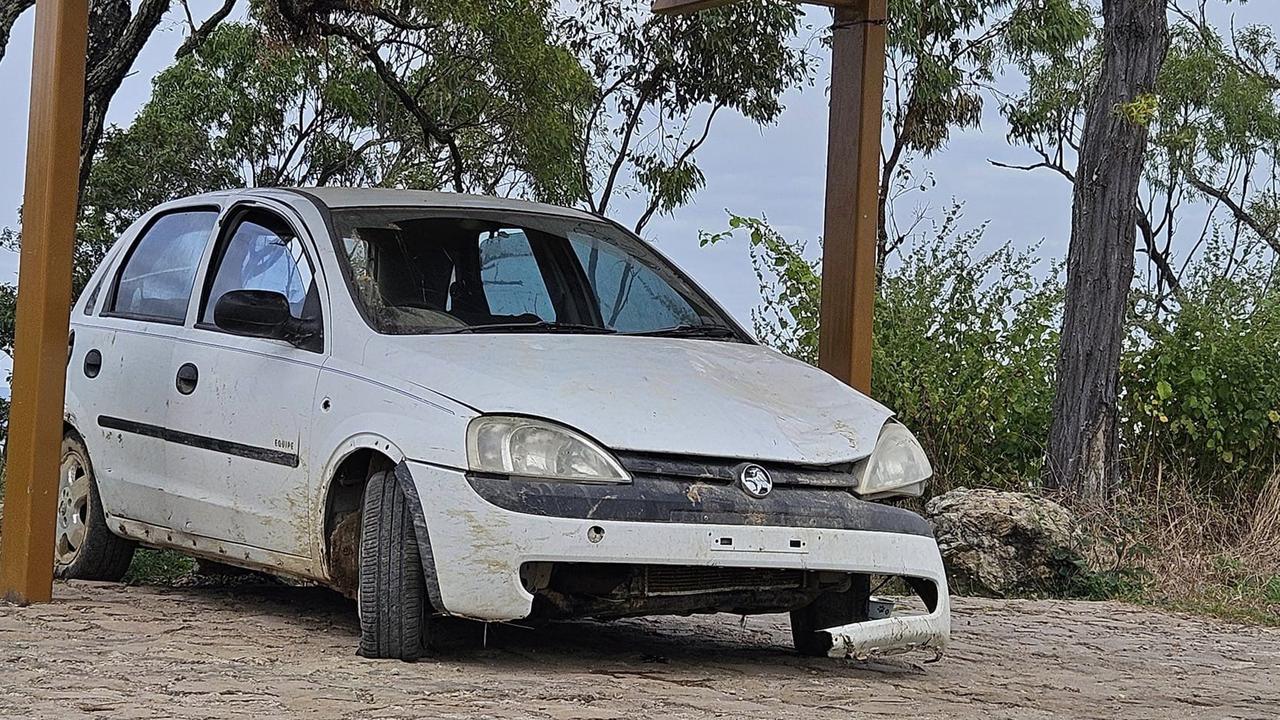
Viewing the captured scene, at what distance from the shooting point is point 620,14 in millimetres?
22500

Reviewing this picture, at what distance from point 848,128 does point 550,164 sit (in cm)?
1053

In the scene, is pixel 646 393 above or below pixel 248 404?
above

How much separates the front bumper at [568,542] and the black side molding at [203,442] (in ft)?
2.98

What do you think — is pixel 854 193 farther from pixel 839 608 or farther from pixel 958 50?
Answer: pixel 958 50

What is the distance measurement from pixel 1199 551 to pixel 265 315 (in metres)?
6.52

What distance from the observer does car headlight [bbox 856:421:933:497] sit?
5406mm

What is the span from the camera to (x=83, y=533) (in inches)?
284

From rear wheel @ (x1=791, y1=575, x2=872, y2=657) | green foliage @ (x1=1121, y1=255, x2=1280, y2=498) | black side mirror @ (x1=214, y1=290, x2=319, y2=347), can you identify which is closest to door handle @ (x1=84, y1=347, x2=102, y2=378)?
black side mirror @ (x1=214, y1=290, x2=319, y2=347)

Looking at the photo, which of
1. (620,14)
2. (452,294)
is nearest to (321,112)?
(620,14)

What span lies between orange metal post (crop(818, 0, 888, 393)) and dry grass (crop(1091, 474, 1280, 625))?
2.61 metres

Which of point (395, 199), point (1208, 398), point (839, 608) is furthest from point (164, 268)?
point (1208, 398)

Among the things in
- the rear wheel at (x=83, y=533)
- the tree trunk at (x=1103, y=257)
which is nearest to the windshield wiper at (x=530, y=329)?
the rear wheel at (x=83, y=533)

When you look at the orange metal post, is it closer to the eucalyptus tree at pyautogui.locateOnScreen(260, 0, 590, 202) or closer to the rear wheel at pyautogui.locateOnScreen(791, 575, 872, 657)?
the rear wheel at pyautogui.locateOnScreen(791, 575, 872, 657)

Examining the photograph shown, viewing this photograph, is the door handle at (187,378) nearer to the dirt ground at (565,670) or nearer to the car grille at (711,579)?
the dirt ground at (565,670)
